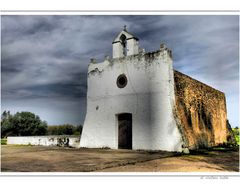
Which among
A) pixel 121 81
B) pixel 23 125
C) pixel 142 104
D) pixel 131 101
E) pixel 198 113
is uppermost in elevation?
pixel 121 81

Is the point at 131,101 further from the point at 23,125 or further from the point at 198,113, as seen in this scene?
the point at 23,125

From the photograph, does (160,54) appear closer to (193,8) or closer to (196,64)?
(196,64)

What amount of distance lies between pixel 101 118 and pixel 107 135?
1.02 m

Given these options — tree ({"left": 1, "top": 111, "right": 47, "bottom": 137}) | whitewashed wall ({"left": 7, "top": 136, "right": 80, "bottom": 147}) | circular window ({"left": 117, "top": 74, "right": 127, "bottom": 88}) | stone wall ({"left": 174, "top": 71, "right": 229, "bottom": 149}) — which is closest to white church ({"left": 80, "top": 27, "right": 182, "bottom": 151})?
circular window ({"left": 117, "top": 74, "right": 127, "bottom": 88})

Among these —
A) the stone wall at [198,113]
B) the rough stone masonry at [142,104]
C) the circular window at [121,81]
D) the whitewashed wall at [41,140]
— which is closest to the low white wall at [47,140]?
the whitewashed wall at [41,140]

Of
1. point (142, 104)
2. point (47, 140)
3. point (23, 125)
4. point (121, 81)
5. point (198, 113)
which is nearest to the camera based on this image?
point (142, 104)

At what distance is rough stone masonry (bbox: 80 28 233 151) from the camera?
12.9 metres

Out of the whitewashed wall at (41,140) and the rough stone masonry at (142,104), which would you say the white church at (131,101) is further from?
the whitewashed wall at (41,140)

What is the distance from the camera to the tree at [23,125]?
82.0 ft

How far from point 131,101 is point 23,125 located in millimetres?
16360

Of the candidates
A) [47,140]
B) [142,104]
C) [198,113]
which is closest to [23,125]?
[47,140]

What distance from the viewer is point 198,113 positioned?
Answer: 15656 mm

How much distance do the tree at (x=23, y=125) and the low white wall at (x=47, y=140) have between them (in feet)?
13.5

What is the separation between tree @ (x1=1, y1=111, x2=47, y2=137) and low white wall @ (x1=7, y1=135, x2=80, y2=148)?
13.5 ft
